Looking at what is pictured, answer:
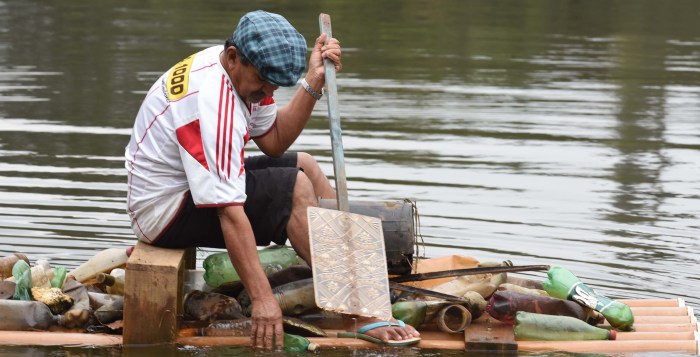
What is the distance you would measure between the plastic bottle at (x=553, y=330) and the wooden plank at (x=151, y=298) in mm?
1521

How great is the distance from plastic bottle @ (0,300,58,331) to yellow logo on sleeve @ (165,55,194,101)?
1140 mm

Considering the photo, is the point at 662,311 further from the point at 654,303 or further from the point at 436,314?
the point at 436,314

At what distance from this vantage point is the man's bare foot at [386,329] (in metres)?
6.20

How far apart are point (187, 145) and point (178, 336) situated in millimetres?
881

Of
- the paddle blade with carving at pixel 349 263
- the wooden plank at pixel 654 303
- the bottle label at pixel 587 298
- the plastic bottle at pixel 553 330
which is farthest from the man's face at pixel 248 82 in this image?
the wooden plank at pixel 654 303

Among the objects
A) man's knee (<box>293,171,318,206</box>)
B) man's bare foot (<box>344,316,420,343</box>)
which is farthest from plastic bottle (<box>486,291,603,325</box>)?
man's knee (<box>293,171,318,206</box>)

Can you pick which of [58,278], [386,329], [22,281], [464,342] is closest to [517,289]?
[464,342]

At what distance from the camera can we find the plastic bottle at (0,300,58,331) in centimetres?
629

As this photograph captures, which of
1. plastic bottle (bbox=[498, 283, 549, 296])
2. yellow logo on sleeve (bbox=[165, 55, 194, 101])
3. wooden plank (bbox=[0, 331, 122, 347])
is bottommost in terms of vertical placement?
wooden plank (bbox=[0, 331, 122, 347])

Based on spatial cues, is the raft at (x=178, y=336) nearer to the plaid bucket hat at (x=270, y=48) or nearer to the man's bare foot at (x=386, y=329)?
the man's bare foot at (x=386, y=329)

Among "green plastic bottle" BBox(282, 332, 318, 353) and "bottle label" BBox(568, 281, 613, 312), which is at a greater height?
"bottle label" BBox(568, 281, 613, 312)

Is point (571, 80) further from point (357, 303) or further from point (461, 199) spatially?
point (357, 303)

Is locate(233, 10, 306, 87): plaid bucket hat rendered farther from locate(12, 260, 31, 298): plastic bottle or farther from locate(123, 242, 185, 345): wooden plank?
locate(12, 260, 31, 298): plastic bottle

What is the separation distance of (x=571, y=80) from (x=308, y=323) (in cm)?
956
